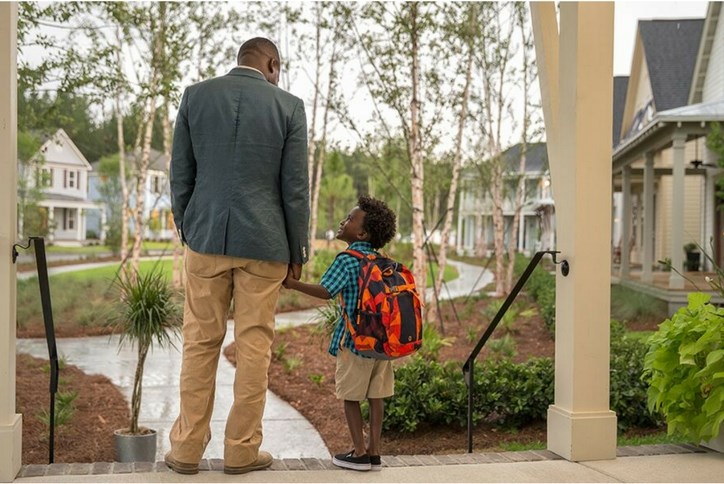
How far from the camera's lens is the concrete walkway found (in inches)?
274

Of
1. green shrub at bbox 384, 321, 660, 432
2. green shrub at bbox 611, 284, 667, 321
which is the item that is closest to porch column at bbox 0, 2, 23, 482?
green shrub at bbox 384, 321, 660, 432

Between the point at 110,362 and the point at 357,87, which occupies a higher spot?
the point at 357,87

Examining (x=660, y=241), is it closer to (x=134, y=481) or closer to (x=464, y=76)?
(x=464, y=76)

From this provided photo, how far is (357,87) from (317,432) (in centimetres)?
1000

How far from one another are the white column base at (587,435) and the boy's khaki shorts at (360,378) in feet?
3.44

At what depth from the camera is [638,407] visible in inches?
263

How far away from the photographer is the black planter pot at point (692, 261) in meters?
20.3

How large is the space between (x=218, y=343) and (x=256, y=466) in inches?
25.4

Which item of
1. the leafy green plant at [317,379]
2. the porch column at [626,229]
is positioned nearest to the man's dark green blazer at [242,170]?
the leafy green plant at [317,379]

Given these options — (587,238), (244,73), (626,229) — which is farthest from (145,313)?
(626,229)

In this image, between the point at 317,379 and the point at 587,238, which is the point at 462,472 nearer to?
the point at 587,238

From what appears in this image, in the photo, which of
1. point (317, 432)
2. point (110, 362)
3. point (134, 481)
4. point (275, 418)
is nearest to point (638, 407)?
point (317, 432)

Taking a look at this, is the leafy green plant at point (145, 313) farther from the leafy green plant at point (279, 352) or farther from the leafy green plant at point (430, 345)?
the leafy green plant at point (279, 352)

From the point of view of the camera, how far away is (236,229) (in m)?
4.00
